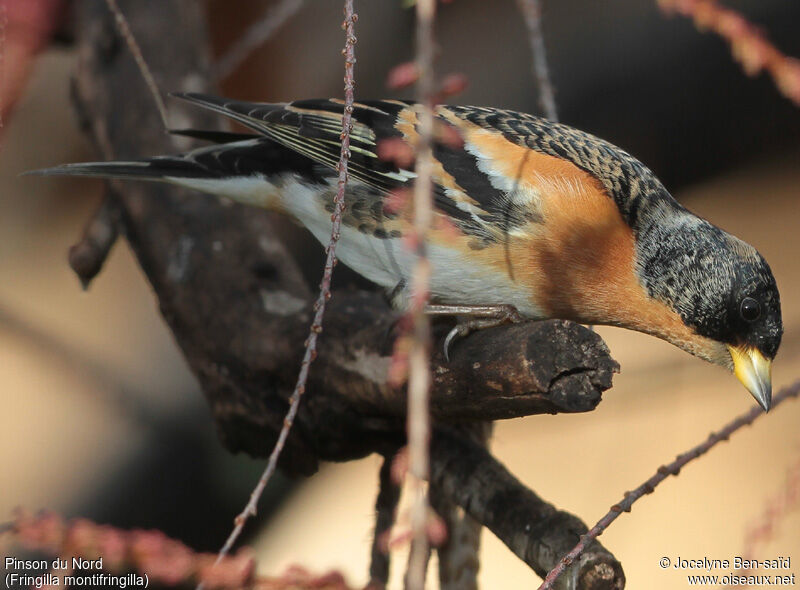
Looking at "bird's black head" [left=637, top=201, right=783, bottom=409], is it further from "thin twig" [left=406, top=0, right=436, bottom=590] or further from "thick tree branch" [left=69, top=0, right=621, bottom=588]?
"thin twig" [left=406, top=0, right=436, bottom=590]

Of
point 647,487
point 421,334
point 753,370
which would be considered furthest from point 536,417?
point 421,334

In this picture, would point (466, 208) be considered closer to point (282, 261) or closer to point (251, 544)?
point (282, 261)

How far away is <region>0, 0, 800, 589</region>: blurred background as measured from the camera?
3447 mm

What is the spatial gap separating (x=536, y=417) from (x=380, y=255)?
1723 millimetres

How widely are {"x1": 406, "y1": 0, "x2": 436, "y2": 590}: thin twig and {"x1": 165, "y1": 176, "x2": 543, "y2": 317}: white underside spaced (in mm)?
1060

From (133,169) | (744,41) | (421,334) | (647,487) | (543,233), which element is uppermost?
(133,169)

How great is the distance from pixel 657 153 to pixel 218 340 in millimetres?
1959

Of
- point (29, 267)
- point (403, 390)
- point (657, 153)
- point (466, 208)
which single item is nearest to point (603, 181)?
point (466, 208)

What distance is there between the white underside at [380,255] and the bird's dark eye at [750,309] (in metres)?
0.45

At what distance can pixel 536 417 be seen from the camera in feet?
12.2

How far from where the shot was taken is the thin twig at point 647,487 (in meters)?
1.33

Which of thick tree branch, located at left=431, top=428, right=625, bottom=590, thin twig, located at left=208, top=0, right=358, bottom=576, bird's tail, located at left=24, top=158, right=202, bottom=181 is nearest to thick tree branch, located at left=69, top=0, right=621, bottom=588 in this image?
thick tree branch, located at left=431, top=428, right=625, bottom=590

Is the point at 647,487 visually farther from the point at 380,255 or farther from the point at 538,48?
the point at 538,48

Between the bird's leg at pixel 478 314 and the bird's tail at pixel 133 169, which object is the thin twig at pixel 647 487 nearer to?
the bird's leg at pixel 478 314
